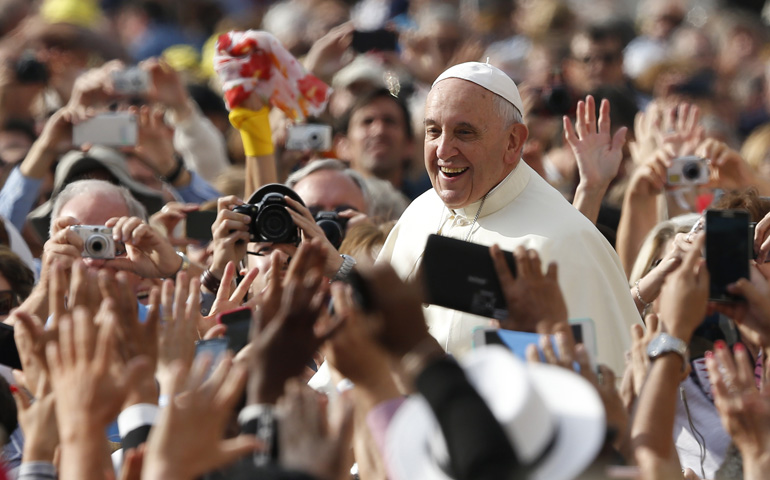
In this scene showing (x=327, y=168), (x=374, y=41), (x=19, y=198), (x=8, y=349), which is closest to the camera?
(x=8, y=349)

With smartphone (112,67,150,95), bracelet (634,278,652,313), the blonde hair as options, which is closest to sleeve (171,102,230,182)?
smartphone (112,67,150,95)

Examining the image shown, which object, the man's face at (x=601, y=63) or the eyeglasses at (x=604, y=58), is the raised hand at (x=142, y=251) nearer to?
the man's face at (x=601, y=63)

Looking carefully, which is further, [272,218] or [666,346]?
[272,218]

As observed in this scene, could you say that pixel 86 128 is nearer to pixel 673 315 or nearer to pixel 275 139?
pixel 275 139

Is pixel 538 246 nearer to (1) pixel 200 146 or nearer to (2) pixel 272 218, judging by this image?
(2) pixel 272 218

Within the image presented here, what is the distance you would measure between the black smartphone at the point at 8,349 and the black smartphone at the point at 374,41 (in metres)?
4.57

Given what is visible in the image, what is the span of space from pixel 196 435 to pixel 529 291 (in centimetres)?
124

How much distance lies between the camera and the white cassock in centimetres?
493

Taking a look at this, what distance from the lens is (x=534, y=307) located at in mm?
3852

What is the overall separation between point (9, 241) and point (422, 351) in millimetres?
3466

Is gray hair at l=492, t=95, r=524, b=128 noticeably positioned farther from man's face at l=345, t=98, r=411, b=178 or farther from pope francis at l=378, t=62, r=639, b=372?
man's face at l=345, t=98, r=411, b=178

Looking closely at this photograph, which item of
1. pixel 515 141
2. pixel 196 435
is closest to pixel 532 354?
pixel 196 435

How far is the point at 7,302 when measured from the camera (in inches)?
215

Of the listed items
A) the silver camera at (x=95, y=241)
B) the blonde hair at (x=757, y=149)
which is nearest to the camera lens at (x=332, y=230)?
the silver camera at (x=95, y=241)
